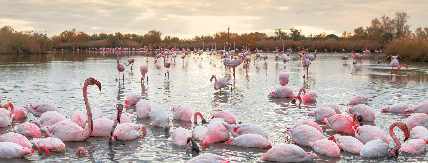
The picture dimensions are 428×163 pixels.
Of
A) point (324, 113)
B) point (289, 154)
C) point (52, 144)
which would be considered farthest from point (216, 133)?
point (324, 113)

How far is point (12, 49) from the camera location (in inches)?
1853

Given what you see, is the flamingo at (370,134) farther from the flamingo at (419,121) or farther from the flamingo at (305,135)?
the flamingo at (419,121)

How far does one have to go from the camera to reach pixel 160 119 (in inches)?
294

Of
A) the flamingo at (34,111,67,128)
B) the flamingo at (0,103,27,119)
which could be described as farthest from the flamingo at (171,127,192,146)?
the flamingo at (0,103,27,119)

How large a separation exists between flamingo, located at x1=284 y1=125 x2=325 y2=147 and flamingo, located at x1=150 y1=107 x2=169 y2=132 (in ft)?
8.38

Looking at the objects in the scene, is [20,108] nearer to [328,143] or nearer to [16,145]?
[16,145]

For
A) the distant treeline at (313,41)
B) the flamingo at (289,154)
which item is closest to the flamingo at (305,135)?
the flamingo at (289,154)

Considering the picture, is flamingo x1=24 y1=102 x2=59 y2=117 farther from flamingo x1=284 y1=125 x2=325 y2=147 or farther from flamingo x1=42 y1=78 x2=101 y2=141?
flamingo x1=284 y1=125 x2=325 y2=147

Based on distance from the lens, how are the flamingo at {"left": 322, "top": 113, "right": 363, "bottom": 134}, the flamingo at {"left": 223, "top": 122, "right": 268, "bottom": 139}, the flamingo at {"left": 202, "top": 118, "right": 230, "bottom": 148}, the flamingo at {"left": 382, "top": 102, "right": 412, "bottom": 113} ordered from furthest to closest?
the flamingo at {"left": 382, "top": 102, "right": 412, "bottom": 113}
the flamingo at {"left": 322, "top": 113, "right": 363, "bottom": 134}
the flamingo at {"left": 223, "top": 122, "right": 268, "bottom": 139}
the flamingo at {"left": 202, "top": 118, "right": 230, "bottom": 148}

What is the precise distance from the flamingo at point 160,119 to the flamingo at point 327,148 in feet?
9.88

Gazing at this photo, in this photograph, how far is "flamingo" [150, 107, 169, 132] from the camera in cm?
738

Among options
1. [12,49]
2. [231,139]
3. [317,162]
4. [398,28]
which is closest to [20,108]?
[231,139]

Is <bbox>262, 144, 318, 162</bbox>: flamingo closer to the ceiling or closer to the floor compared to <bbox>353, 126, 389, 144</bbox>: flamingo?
closer to the floor

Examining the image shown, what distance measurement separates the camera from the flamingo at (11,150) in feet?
18.0
